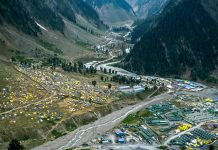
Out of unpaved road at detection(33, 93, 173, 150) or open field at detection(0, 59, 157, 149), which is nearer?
unpaved road at detection(33, 93, 173, 150)

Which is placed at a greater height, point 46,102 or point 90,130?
point 46,102

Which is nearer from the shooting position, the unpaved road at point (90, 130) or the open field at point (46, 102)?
the unpaved road at point (90, 130)

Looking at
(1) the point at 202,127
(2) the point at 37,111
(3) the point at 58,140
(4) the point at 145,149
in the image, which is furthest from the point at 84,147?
(1) the point at 202,127

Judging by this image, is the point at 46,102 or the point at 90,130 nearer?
the point at 90,130

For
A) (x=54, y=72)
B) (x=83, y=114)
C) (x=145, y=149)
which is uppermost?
(x=54, y=72)

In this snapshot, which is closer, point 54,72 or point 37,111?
point 37,111

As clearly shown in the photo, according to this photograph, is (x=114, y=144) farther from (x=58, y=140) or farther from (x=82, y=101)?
(x=82, y=101)

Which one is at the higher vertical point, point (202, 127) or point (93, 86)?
point (93, 86)

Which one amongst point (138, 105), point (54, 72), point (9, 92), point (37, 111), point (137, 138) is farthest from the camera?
point (54, 72)
